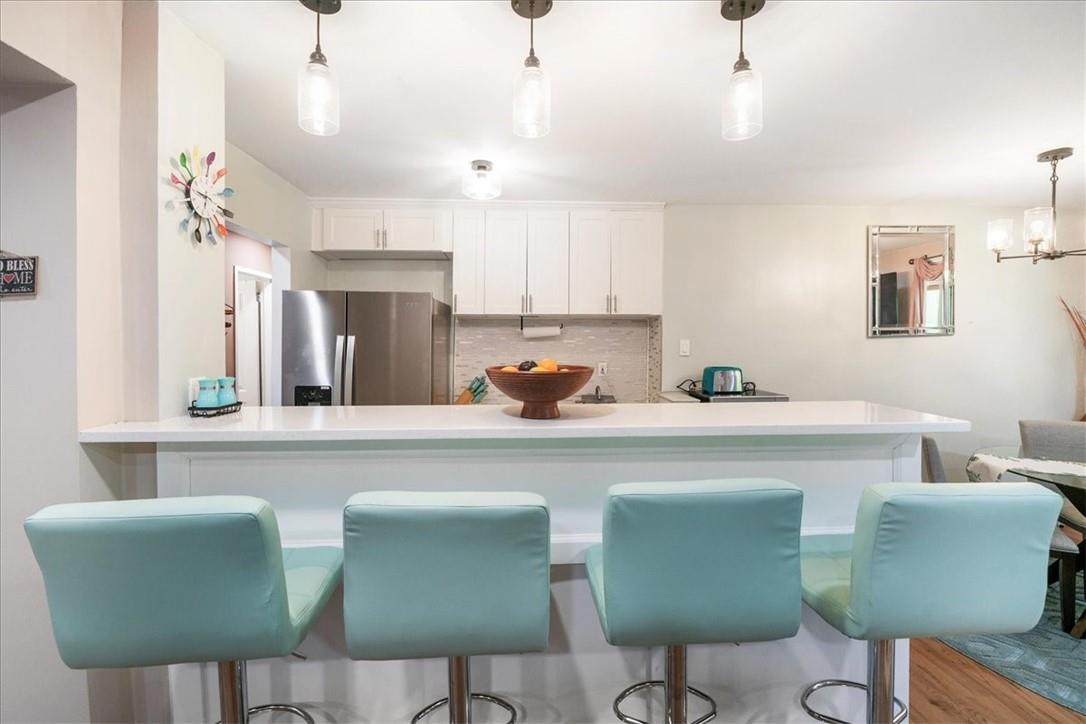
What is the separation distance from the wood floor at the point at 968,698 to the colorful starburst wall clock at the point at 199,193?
9.60 ft

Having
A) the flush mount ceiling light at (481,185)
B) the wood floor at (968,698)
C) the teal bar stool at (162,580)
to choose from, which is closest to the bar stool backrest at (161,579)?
the teal bar stool at (162,580)

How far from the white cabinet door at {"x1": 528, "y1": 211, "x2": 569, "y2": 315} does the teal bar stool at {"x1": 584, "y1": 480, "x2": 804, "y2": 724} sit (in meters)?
2.65

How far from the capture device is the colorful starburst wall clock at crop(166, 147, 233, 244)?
147 cm

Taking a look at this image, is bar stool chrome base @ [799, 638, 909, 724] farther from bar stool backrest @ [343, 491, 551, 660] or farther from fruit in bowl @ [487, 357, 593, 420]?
fruit in bowl @ [487, 357, 593, 420]

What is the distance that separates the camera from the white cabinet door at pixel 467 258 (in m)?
3.47

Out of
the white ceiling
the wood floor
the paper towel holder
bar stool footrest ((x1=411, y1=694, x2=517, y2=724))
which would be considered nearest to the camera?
bar stool footrest ((x1=411, y1=694, x2=517, y2=724))

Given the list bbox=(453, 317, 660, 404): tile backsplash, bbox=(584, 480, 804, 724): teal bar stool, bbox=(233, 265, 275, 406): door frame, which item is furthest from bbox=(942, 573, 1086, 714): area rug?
bbox=(233, 265, 275, 406): door frame

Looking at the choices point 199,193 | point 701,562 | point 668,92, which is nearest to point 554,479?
point 701,562

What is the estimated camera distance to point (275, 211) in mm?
2893

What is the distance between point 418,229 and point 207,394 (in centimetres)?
225

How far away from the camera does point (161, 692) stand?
1.38 m

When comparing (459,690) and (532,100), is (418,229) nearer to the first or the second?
(532,100)

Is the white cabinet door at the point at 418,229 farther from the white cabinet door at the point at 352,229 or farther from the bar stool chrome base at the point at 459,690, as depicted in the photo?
the bar stool chrome base at the point at 459,690

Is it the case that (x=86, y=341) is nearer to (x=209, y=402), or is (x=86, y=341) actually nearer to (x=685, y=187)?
(x=209, y=402)
